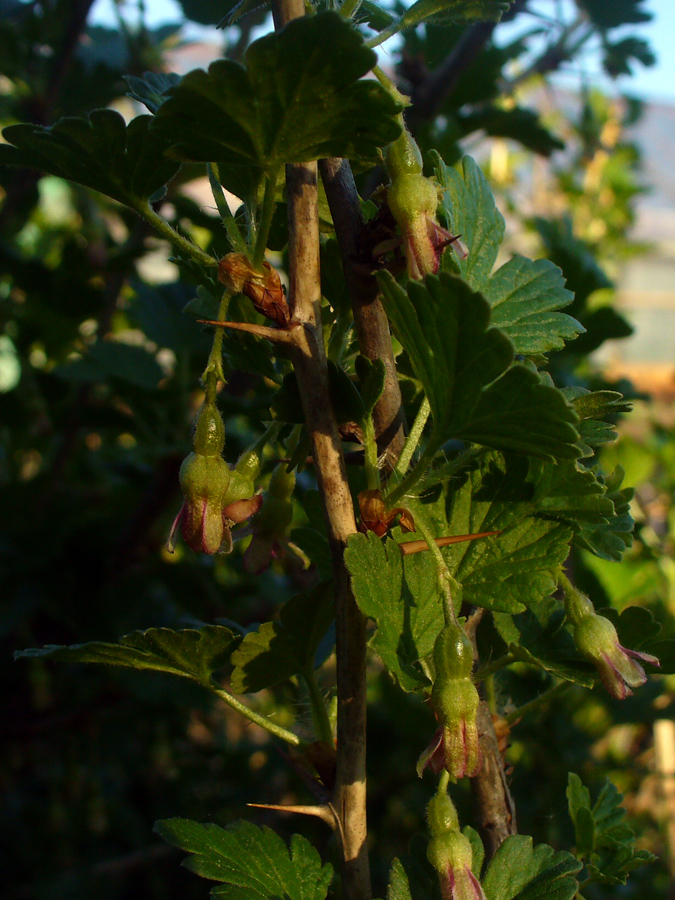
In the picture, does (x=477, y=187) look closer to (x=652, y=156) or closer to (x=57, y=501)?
(x=57, y=501)

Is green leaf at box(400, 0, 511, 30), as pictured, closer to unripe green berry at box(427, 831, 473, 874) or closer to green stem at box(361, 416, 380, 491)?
green stem at box(361, 416, 380, 491)

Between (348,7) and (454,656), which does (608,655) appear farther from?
(348,7)

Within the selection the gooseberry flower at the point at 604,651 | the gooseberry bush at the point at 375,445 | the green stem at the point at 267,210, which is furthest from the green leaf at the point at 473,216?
the gooseberry flower at the point at 604,651

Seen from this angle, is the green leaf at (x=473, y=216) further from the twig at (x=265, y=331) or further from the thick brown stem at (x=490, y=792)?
the thick brown stem at (x=490, y=792)

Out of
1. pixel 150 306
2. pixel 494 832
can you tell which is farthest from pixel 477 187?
pixel 150 306

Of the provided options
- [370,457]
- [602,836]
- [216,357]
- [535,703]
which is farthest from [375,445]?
[602,836]

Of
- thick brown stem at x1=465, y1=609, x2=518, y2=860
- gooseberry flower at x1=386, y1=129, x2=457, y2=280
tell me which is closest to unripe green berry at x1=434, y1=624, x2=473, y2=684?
thick brown stem at x1=465, y1=609, x2=518, y2=860

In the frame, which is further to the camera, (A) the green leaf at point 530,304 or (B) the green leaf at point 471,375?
(A) the green leaf at point 530,304
